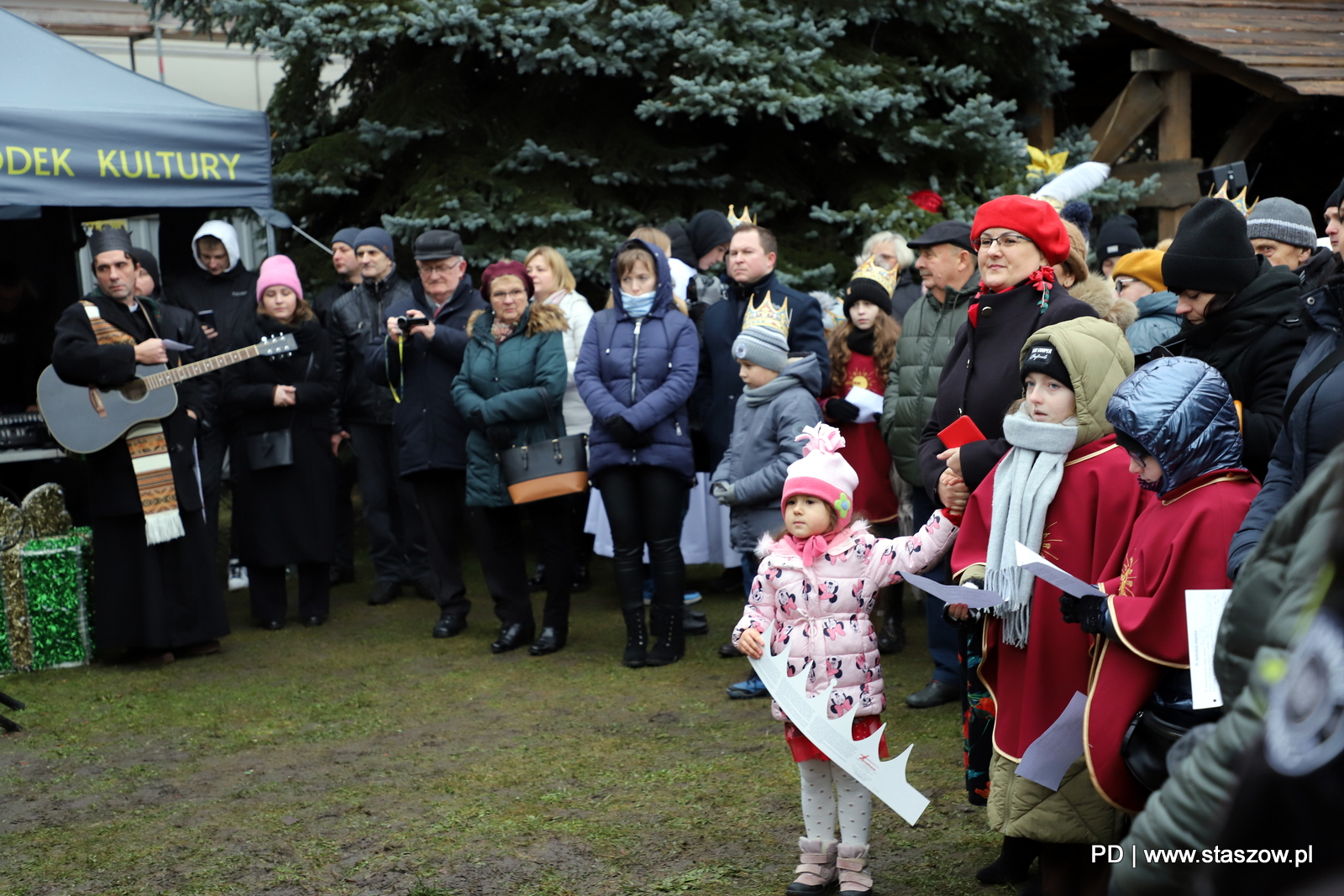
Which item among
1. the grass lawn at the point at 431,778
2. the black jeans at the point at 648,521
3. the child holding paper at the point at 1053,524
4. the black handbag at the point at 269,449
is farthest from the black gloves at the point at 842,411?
the black handbag at the point at 269,449

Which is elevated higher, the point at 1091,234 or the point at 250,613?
the point at 1091,234

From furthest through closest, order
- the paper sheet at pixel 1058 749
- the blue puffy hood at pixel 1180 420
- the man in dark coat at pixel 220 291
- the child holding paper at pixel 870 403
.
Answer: the man in dark coat at pixel 220 291, the child holding paper at pixel 870 403, the paper sheet at pixel 1058 749, the blue puffy hood at pixel 1180 420

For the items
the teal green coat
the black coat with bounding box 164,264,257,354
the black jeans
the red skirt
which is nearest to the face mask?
the teal green coat

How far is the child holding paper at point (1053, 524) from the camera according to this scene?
331 cm

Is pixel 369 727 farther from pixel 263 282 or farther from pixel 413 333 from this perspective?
pixel 263 282

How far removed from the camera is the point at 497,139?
944 cm

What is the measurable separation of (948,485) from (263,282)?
496 centimetres

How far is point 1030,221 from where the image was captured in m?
3.87

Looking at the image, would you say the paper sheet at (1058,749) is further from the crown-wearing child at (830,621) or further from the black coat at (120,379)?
the black coat at (120,379)

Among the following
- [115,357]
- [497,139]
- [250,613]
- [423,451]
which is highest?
[497,139]

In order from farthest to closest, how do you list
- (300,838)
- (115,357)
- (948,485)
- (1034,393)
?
1. (115,357)
2. (300,838)
3. (948,485)
4. (1034,393)

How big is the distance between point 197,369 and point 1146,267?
15.7 feet

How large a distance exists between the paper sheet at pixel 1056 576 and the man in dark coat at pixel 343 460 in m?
6.13

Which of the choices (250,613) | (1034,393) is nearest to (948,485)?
(1034,393)
